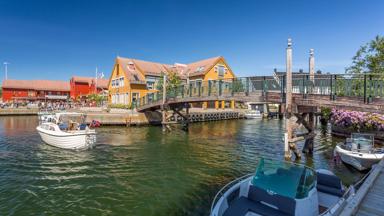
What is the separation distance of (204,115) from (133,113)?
12943 mm

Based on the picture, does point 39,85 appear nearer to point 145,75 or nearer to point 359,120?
point 145,75

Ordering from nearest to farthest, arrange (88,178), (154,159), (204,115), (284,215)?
1. (284,215)
2. (88,178)
3. (154,159)
4. (204,115)

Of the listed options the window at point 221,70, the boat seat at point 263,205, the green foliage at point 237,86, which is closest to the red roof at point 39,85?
the window at point 221,70

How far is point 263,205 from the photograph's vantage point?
6.14m

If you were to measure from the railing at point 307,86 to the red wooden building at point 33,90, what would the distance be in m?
57.9

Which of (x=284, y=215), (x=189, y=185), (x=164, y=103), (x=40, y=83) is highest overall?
(x=40, y=83)

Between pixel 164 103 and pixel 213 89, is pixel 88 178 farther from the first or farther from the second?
pixel 164 103

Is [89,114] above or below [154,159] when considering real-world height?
above

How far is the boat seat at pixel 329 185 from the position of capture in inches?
291

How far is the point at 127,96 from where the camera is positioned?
1670 inches

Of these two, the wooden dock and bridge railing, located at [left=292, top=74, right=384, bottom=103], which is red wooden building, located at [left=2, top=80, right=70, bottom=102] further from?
the wooden dock

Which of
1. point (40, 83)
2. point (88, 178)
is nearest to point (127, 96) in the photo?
point (88, 178)

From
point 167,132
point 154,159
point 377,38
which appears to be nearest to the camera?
point 154,159

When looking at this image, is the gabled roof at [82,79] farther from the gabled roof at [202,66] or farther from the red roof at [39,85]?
the gabled roof at [202,66]
